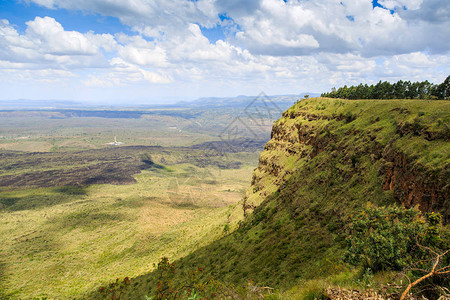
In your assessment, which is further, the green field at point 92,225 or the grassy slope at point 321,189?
the green field at point 92,225

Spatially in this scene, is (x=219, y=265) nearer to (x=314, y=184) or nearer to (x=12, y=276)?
(x=314, y=184)

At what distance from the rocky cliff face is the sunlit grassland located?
12.9 meters

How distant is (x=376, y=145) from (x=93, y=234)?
65027 millimetres

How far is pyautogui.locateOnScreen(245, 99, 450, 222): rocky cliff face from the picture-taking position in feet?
51.8

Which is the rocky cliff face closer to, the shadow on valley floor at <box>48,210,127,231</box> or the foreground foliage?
the foreground foliage

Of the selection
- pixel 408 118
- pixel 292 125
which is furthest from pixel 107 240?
pixel 408 118

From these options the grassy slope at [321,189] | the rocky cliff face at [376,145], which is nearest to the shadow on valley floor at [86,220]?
the grassy slope at [321,189]

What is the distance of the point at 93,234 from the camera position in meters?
61.8

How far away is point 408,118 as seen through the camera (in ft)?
72.0

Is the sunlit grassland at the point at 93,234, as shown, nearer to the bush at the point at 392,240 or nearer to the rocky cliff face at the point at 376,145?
the rocky cliff face at the point at 376,145

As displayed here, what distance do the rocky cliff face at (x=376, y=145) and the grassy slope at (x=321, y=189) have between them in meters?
0.10

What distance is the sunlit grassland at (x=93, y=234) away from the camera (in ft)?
134

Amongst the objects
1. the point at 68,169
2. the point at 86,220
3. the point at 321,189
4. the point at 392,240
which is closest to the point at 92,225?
the point at 86,220

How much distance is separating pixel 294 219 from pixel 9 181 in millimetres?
160853
